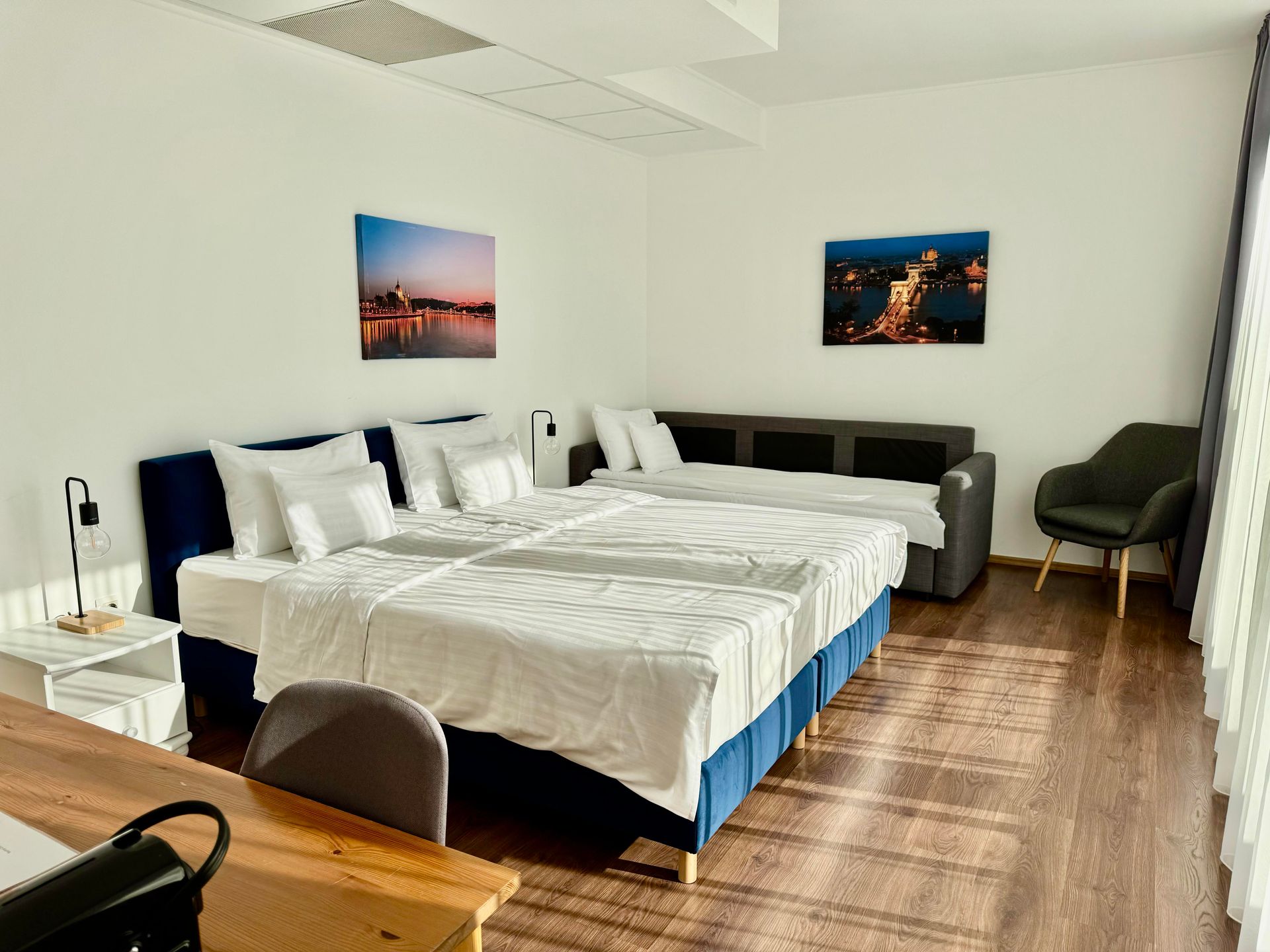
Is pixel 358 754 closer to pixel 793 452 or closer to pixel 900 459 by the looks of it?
pixel 900 459

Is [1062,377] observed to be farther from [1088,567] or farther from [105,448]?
[105,448]

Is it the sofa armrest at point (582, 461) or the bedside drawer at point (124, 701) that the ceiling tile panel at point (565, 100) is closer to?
the sofa armrest at point (582, 461)

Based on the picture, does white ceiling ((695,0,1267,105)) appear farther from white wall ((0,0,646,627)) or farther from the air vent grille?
white wall ((0,0,646,627))

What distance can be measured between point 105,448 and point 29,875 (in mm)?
2544

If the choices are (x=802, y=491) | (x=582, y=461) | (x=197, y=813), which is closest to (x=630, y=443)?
(x=582, y=461)

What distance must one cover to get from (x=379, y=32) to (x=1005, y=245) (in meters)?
3.79

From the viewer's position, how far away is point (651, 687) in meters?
2.31

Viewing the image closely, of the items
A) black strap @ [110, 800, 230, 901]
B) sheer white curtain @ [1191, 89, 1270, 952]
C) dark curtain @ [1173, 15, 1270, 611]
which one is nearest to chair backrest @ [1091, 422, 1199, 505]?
dark curtain @ [1173, 15, 1270, 611]

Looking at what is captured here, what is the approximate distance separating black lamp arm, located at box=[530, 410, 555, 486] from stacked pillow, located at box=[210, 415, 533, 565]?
108 cm

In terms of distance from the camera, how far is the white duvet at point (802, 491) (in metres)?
4.80

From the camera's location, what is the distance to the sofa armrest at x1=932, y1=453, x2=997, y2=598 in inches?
187

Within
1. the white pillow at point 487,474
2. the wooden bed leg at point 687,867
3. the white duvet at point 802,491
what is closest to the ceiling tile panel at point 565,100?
the white pillow at point 487,474

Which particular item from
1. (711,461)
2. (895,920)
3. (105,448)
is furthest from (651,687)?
(711,461)

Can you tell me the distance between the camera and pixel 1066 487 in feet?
16.7
